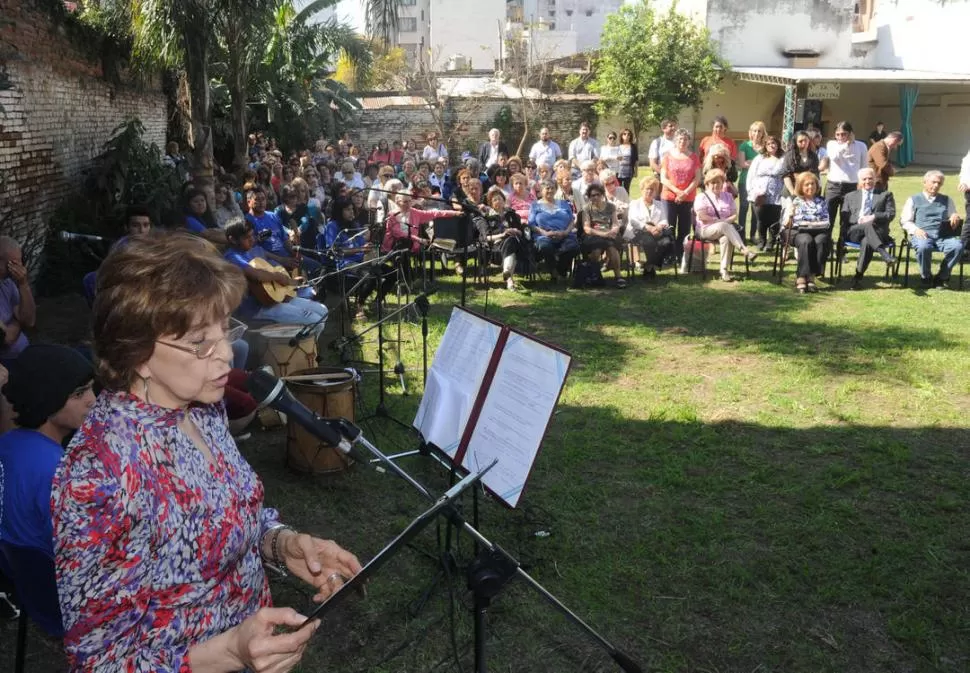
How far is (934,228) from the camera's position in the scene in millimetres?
9148

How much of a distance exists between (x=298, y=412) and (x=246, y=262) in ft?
Result: 15.7

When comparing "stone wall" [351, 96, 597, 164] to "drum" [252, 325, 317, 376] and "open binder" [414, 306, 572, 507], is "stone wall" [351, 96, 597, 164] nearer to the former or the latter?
"drum" [252, 325, 317, 376]

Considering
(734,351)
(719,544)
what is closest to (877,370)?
(734,351)

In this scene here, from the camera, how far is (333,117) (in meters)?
23.7

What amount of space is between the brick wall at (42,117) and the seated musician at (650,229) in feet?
24.0

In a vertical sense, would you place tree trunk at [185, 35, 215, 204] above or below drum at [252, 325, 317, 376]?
above

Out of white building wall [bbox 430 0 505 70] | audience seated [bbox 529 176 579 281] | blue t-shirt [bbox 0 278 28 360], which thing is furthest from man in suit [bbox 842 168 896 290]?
white building wall [bbox 430 0 505 70]

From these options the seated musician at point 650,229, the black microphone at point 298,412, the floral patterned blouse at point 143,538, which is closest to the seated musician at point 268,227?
the seated musician at point 650,229

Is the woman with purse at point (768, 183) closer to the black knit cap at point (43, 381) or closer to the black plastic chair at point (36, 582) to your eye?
the black knit cap at point (43, 381)

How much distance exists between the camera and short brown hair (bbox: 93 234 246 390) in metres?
1.62

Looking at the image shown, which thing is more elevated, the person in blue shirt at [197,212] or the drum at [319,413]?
the person in blue shirt at [197,212]

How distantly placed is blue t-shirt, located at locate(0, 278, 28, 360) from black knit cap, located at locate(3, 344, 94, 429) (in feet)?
9.17

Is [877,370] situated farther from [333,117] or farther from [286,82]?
[333,117]

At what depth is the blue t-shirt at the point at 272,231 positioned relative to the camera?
804cm
